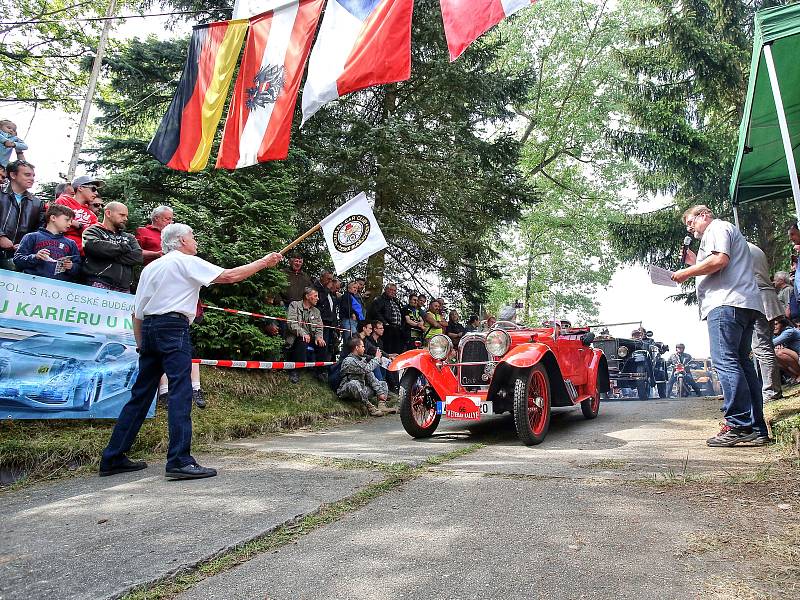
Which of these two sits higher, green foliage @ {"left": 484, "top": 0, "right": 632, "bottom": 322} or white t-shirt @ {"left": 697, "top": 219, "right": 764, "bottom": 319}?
green foliage @ {"left": 484, "top": 0, "right": 632, "bottom": 322}

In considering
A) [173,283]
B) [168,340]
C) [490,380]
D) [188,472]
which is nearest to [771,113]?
[490,380]

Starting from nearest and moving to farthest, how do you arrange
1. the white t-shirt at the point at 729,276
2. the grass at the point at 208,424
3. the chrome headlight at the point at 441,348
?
the grass at the point at 208,424, the white t-shirt at the point at 729,276, the chrome headlight at the point at 441,348

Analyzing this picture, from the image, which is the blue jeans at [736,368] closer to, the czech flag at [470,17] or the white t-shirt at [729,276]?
the white t-shirt at [729,276]

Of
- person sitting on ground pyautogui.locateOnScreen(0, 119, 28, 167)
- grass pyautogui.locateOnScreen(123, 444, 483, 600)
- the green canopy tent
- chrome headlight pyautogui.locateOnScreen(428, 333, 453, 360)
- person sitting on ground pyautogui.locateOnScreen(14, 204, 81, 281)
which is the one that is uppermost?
person sitting on ground pyautogui.locateOnScreen(0, 119, 28, 167)

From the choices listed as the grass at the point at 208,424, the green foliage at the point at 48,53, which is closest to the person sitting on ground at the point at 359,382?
the grass at the point at 208,424

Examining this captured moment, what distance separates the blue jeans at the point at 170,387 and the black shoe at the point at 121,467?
0.09 feet

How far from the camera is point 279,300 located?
845 cm

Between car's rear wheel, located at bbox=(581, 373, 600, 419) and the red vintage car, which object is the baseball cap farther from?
car's rear wheel, located at bbox=(581, 373, 600, 419)

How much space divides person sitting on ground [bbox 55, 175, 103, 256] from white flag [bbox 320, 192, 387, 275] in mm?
2405

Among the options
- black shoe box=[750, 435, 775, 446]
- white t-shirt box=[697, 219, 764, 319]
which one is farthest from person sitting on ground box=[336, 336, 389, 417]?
black shoe box=[750, 435, 775, 446]

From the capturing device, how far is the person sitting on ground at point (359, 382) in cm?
869

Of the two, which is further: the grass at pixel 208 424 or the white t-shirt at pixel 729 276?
the white t-shirt at pixel 729 276

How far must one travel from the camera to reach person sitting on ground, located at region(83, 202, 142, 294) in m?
5.34

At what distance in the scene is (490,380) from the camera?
6.29 meters
